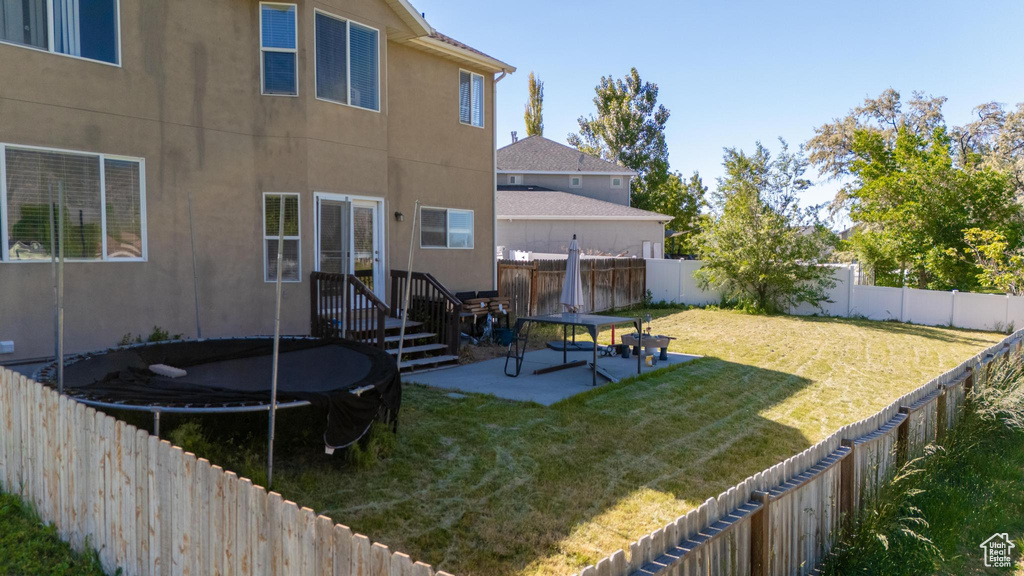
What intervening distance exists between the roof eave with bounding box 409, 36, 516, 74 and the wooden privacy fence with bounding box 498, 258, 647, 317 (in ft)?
17.0

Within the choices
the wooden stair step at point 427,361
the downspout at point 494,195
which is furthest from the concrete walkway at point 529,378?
the downspout at point 494,195

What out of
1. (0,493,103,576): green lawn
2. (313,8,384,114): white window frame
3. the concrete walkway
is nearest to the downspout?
the concrete walkway

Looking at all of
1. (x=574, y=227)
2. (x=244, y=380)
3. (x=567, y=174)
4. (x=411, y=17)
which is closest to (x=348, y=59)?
(x=411, y=17)

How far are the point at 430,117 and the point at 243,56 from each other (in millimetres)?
3855

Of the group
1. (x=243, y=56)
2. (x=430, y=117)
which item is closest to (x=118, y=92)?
(x=243, y=56)

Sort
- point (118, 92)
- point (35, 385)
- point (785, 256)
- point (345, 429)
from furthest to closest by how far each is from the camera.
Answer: point (785, 256) → point (118, 92) → point (345, 429) → point (35, 385)

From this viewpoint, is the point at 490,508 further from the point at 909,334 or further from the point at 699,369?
the point at 909,334

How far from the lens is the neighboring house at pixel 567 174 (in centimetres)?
3294

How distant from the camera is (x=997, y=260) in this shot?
1830 cm

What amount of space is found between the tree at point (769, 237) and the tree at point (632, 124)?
24.7m

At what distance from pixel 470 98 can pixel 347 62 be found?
3.64 meters

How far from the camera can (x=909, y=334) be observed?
55.4 feet

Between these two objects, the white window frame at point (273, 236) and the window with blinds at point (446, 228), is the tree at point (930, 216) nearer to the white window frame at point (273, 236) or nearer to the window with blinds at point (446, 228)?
the window with blinds at point (446, 228)

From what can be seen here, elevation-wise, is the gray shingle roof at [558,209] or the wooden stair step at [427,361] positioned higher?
the gray shingle roof at [558,209]
